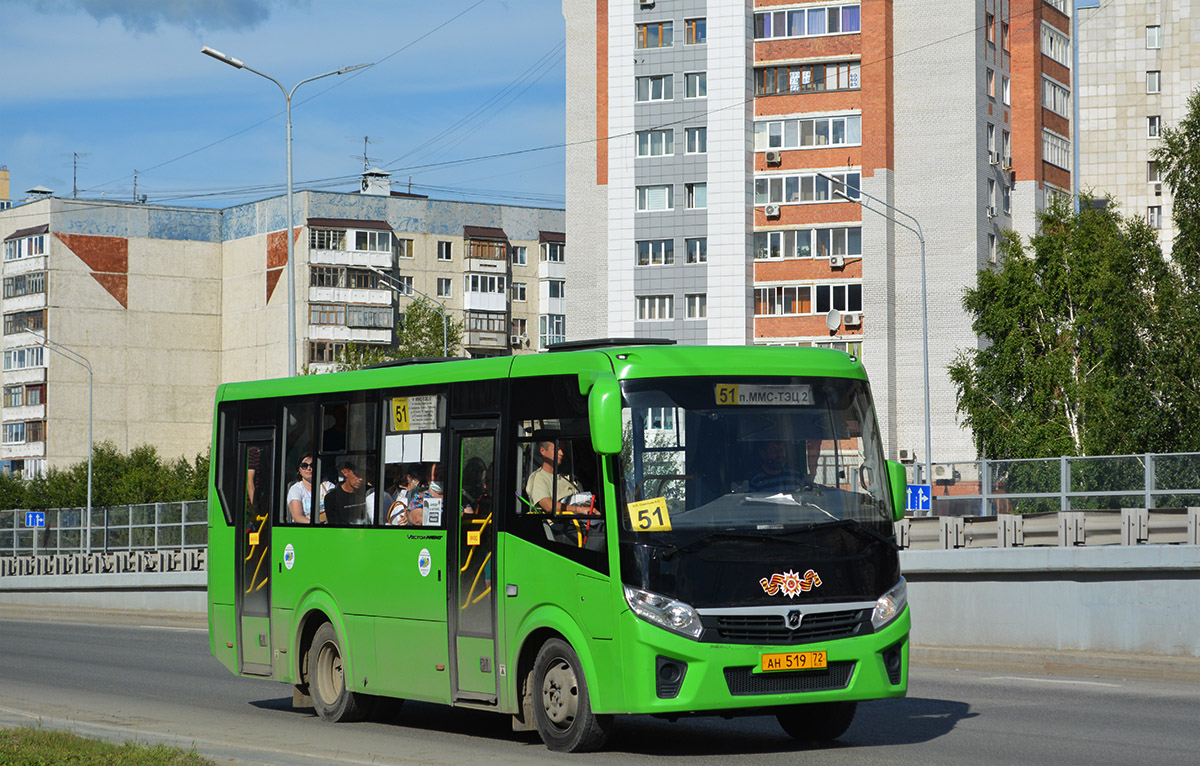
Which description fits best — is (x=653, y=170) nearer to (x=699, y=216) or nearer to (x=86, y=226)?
(x=699, y=216)

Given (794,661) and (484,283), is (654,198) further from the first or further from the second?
(794,661)

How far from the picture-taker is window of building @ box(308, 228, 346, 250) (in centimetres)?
10062

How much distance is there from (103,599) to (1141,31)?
3153 inches

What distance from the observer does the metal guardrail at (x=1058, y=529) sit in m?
22.6

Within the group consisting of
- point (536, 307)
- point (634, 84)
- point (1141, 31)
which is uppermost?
point (1141, 31)

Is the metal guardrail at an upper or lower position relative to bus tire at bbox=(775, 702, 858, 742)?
upper

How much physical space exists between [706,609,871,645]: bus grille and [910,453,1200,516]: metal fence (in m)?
12.4

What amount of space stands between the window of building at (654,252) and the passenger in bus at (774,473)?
63970 millimetres

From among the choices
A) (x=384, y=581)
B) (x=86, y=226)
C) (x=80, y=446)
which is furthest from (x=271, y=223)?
(x=384, y=581)

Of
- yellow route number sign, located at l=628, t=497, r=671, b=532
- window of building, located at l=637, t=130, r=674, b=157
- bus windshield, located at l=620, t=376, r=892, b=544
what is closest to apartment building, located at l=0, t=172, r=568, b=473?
window of building, located at l=637, t=130, r=674, b=157

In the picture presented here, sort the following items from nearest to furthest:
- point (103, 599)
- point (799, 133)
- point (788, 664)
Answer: point (788, 664) → point (103, 599) → point (799, 133)

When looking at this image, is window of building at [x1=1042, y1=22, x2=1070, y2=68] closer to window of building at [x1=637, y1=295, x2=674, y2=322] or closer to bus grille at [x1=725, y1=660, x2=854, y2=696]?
window of building at [x1=637, y1=295, x2=674, y2=322]

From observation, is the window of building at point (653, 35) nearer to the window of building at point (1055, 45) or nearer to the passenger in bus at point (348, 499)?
the window of building at point (1055, 45)

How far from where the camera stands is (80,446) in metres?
109
